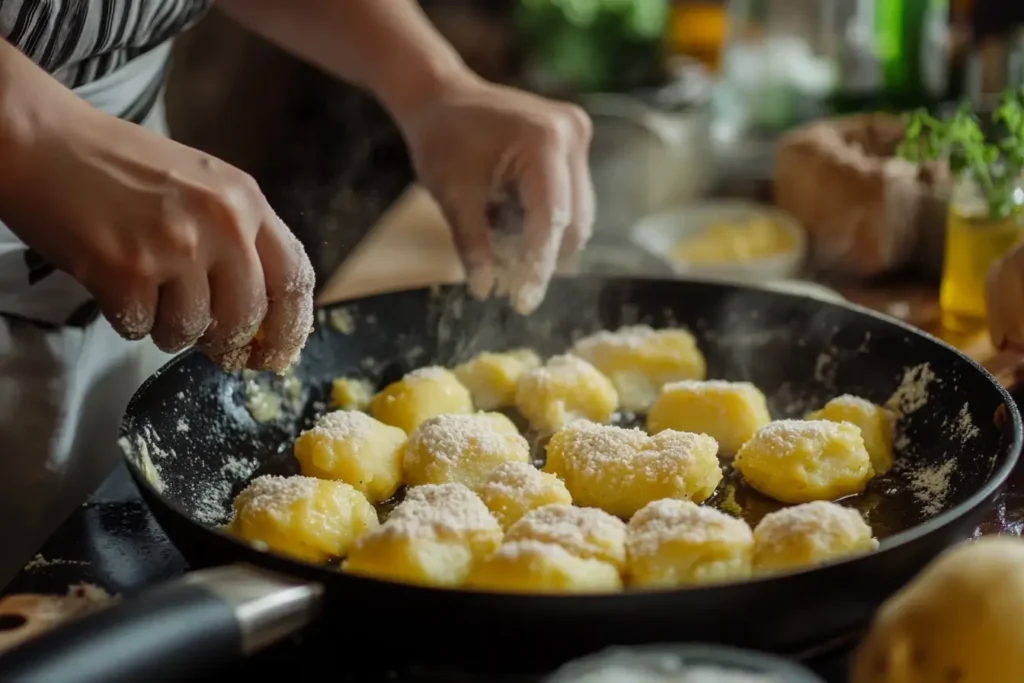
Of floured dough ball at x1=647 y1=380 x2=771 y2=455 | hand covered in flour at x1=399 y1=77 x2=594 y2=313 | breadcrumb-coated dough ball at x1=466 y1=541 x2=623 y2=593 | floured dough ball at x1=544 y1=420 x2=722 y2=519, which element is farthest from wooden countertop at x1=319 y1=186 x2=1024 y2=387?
breadcrumb-coated dough ball at x1=466 y1=541 x2=623 y2=593

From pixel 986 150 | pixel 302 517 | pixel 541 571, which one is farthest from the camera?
pixel 986 150

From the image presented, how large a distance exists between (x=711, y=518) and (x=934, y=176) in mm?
1151

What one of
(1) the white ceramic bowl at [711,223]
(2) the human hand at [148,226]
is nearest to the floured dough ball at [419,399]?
(2) the human hand at [148,226]

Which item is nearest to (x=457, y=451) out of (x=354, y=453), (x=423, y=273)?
(x=354, y=453)

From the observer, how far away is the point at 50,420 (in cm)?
136

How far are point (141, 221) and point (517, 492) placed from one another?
0.42 m

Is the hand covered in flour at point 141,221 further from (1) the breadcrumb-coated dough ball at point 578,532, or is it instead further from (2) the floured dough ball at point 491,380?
(2) the floured dough ball at point 491,380

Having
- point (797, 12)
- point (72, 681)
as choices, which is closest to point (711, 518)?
point (72, 681)

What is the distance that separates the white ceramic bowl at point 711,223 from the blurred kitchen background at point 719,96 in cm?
1

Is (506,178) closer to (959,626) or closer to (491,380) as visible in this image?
(491,380)

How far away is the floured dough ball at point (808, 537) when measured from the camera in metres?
0.92

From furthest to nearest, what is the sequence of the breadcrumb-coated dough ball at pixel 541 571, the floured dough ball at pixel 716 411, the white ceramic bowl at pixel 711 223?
the white ceramic bowl at pixel 711 223 → the floured dough ball at pixel 716 411 → the breadcrumb-coated dough ball at pixel 541 571

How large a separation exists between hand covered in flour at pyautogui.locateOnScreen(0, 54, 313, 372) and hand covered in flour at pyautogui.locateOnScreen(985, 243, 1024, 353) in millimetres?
852

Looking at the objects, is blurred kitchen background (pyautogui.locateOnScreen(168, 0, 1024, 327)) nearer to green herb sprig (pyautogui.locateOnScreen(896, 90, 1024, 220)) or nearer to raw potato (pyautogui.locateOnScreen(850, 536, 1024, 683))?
green herb sprig (pyautogui.locateOnScreen(896, 90, 1024, 220))
